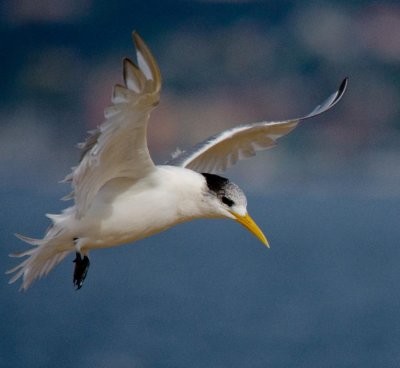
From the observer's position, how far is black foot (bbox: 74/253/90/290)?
2.35 meters

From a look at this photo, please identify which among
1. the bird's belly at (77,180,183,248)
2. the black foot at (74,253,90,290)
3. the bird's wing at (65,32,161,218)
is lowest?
the black foot at (74,253,90,290)

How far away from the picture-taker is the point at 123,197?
2.22m

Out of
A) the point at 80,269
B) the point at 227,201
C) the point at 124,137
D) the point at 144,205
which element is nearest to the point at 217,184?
the point at 227,201

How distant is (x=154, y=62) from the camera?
5.75 feet

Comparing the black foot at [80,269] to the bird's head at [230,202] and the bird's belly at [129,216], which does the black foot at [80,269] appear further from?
the bird's head at [230,202]

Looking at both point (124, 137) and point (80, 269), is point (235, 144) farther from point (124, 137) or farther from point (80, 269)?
point (124, 137)

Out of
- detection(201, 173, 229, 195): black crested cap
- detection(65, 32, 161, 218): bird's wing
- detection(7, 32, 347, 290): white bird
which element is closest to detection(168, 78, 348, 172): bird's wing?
detection(7, 32, 347, 290): white bird

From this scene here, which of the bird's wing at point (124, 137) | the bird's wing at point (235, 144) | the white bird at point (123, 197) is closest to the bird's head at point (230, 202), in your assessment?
the white bird at point (123, 197)

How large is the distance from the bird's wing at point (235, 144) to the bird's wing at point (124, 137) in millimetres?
379

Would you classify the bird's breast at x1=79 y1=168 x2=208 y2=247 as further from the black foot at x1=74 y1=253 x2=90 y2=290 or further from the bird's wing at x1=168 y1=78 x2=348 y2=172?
the bird's wing at x1=168 y1=78 x2=348 y2=172

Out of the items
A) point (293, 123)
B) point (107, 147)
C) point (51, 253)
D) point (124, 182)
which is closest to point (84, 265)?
point (51, 253)

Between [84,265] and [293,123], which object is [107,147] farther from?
[293,123]

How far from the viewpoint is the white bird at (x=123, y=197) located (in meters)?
1.96

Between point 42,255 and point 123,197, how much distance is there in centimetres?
29
